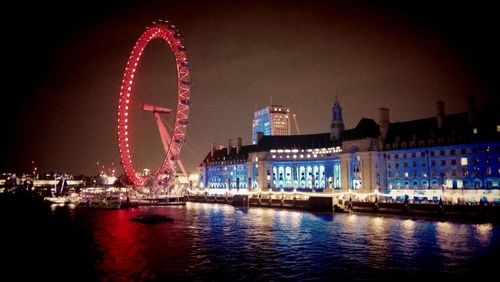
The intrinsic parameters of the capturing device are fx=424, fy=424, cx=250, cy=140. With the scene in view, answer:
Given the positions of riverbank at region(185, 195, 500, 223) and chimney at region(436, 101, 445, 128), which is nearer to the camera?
riverbank at region(185, 195, 500, 223)

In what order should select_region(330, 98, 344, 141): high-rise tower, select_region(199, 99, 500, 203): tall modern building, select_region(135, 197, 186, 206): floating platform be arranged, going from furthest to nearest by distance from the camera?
select_region(330, 98, 344, 141): high-rise tower, select_region(135, 197, 186, 206): floating platform, select_region(199, 99, 500, 203): tall modern building

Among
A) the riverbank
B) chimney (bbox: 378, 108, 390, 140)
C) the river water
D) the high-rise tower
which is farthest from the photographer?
the high-rise tower

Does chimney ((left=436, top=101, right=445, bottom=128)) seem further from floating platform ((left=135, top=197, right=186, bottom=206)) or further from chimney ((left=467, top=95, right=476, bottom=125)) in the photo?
floating platform ((left=135, top=197, right=186, bottom=206))

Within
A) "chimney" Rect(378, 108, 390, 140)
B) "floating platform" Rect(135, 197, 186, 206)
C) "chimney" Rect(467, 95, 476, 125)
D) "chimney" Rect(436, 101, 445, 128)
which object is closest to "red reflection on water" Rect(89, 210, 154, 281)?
"floating platform" Rect(135, 197, 186, 206)

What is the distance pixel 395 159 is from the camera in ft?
341

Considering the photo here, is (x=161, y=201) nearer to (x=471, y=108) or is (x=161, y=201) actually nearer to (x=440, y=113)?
(x=440, y=113)

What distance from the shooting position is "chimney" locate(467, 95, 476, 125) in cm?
9012

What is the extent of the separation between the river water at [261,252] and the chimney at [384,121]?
4934 cm

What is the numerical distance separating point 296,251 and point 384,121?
78.2m

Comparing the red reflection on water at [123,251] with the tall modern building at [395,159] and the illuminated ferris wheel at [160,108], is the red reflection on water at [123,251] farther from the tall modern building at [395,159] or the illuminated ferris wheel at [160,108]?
the tall modern building at [395,159]

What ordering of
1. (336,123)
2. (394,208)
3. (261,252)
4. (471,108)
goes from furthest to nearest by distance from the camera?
1. (336,123)
2. (471,108)
3. (394,208)
4. (261,252)

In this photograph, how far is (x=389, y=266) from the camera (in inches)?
1366

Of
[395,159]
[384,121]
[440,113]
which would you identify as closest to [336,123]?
[384,121]

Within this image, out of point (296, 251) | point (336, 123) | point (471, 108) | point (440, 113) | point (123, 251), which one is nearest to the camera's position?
point (296, 251)
